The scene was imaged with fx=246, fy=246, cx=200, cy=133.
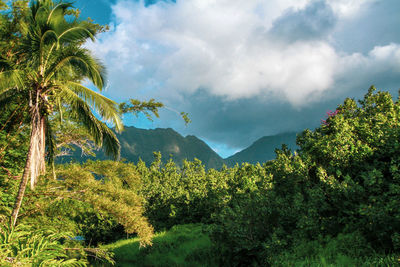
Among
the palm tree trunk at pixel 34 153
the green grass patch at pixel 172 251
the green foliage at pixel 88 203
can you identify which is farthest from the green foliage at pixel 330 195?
the palm tree trunk at pixel 34 153

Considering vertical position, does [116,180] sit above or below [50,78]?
below

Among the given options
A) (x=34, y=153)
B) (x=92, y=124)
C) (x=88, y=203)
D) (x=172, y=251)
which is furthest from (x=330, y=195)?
(x=172, y=251)

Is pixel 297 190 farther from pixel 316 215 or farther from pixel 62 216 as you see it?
pixel 62 216

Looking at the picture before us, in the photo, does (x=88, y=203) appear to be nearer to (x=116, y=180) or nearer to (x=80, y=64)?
(x=80, y=64)

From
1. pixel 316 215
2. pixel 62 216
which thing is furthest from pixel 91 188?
pixel 316 215

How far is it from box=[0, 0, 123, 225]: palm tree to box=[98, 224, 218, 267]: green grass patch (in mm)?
10688

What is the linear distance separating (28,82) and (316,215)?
36.7 ft

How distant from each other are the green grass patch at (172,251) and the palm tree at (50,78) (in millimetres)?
10688

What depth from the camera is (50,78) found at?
780 centimetres

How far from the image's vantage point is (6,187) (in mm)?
8977

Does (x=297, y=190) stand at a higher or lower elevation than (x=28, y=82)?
lower

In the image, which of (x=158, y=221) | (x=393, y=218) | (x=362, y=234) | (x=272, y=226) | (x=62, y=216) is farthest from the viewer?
(x=158, y=221)

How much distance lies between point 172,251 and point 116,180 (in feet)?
26.1

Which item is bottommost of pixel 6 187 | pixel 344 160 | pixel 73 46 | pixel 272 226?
pixel 272 226
